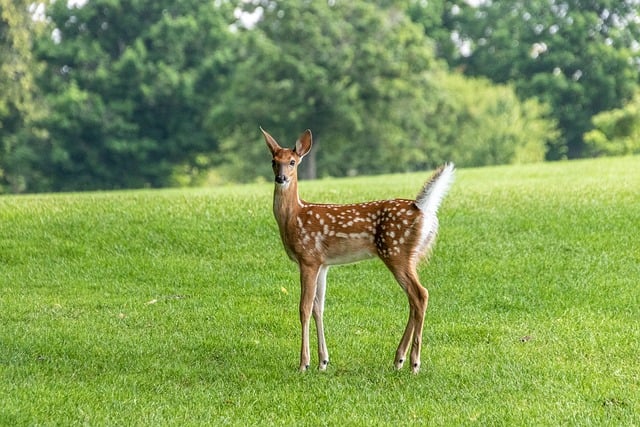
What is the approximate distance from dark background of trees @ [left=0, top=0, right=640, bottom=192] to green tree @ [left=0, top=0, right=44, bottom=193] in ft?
0.22

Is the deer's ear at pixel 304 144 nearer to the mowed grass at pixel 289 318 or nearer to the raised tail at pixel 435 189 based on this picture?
the raised tail at pixel 435 189

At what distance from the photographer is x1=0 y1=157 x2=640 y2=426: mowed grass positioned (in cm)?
667

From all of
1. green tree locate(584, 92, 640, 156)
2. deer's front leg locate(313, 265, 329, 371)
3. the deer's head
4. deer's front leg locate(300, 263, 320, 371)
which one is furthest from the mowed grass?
green tree locate(584, 92, 640, 156)

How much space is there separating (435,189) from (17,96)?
122 ft

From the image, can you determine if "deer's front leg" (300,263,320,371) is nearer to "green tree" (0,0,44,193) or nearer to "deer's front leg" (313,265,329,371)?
"deer's front leg" (313,265,329,371)

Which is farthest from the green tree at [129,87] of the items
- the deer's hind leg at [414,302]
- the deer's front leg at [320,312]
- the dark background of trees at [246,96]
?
the deer's hind leg at [414,302]

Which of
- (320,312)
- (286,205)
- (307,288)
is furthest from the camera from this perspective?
(320,312)

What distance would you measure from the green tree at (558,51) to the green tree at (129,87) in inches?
504

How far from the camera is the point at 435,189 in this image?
7.05 m

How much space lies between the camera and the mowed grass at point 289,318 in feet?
21.9

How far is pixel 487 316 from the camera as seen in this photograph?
9477 millimetres

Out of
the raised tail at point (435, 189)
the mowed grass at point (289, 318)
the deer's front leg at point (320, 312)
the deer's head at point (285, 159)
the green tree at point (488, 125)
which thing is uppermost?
the deer's head at point (285, 159)

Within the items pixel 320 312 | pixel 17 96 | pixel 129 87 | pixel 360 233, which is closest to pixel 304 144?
pixel 360 233

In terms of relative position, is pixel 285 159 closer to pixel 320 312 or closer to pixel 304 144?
pixel 304 144
